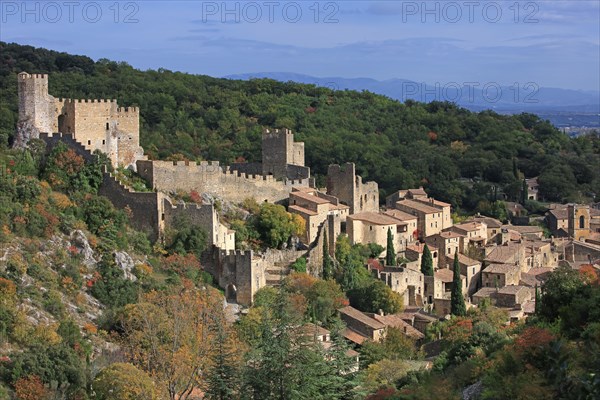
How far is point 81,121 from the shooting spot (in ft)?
122

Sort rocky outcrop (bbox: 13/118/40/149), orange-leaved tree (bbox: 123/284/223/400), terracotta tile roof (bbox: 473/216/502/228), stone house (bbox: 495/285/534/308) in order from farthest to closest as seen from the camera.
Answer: terracotta tile roof (bbox: 473/216/502/228) → stone house (bbox: 495/285/534/308) → rocky outcrop (bbox: 13/118/40/149) → orange-leaved tree (bbox: 123/284/223/400)

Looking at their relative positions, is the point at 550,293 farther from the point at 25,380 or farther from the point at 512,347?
the point at 25,380

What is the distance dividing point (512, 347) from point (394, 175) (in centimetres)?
3936

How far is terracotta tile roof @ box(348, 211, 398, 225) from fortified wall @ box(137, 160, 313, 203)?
285cm

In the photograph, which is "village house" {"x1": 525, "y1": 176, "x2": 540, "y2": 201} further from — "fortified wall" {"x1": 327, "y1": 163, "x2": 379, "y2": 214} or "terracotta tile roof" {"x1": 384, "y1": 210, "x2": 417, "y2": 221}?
"fortified wall" {"x1": 327, "y1": 163, "x2": 379, "y2": 214}

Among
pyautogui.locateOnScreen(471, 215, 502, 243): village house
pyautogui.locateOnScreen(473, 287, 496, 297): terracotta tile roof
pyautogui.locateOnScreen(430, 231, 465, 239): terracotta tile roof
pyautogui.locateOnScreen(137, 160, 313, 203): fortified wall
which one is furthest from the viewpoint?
pyautogui.locateOnScreen(471, 215, 502, 243): village house

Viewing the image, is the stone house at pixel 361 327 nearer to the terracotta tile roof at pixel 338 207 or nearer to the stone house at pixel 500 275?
the terracotta tile roof at pixel 338 207

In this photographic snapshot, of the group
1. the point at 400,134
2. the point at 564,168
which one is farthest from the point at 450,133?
the point at 564,168

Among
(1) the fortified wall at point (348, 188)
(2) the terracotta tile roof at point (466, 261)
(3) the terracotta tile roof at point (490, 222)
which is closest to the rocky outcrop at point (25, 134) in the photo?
(1) the fortified wall at point (348, 188)

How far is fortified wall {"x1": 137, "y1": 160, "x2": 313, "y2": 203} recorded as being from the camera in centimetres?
3806

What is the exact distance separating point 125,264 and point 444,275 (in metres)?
13.9

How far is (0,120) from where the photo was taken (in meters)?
39.2

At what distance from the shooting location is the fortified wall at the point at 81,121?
36.6 meters

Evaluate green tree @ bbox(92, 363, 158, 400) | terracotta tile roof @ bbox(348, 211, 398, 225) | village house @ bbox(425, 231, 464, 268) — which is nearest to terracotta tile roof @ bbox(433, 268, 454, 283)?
village house @ bbox(425, 231, 464, 268)
